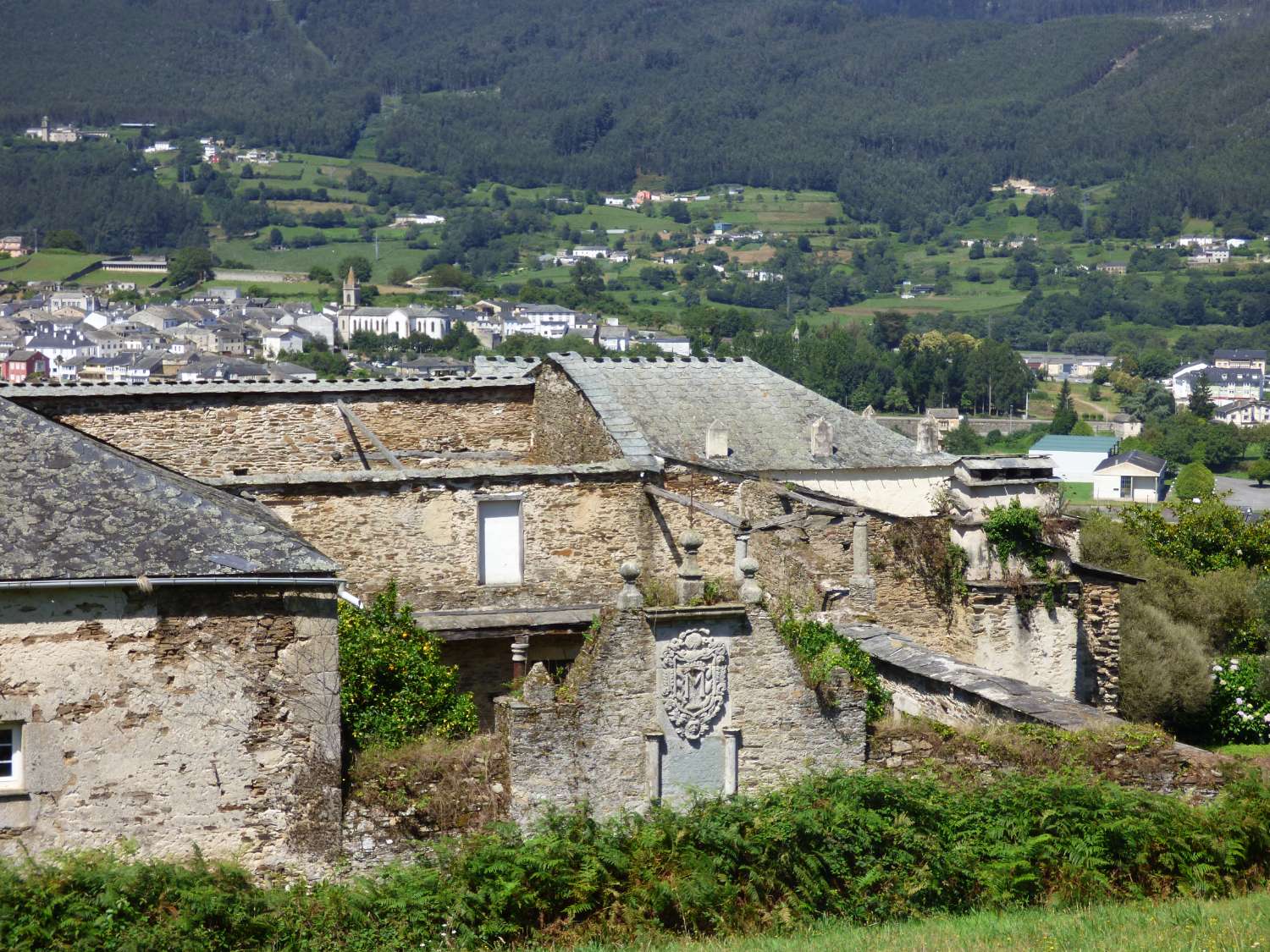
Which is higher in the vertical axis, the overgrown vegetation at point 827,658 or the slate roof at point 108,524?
the slate roof at point 108,524

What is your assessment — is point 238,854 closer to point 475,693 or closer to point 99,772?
point 99,772

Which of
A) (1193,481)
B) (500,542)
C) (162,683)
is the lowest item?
(1193,481)

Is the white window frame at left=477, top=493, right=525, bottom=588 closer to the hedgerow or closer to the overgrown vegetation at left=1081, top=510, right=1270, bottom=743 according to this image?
the hedgerow

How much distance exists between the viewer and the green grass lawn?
12750mm

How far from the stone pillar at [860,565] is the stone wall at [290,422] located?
22.1ft

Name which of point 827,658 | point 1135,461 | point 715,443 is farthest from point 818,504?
point 1135,461

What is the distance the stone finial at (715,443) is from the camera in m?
30.5

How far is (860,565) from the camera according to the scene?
2170 cm

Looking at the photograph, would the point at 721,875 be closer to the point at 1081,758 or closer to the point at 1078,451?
the point at 1081,758

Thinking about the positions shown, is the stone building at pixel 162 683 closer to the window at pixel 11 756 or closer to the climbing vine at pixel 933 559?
the window at pixel 11 756

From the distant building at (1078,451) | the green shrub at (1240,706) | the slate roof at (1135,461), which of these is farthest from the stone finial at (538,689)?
the slate roof at (1135,461)

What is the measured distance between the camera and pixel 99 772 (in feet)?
48.8

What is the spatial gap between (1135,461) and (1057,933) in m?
148

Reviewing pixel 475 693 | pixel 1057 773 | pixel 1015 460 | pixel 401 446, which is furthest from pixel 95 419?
pixel 1057 773
